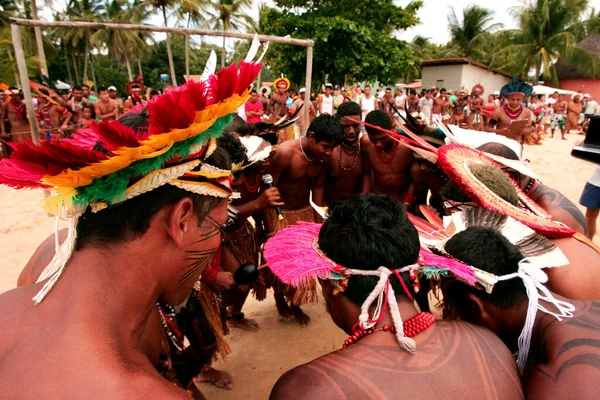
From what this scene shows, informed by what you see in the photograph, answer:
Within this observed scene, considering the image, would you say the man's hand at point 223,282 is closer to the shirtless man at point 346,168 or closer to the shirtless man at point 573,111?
the shirtless man at point 346,168

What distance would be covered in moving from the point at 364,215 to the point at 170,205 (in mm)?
751

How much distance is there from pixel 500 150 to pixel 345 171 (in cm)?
181

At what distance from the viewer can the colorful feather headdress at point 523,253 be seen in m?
1.53

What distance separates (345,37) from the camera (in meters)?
17.9

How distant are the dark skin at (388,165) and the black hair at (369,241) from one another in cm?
266

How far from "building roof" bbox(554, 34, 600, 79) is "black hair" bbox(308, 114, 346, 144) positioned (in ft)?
104

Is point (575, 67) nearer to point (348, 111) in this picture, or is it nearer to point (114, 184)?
point (348, 111)

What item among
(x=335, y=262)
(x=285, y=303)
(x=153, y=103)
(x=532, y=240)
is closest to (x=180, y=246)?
(x=153, y=103)

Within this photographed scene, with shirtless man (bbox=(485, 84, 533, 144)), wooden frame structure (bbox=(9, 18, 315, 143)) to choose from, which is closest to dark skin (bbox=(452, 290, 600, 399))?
wooden frame structure (bbox=(9, 18, 315, 143))

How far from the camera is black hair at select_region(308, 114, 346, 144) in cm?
353

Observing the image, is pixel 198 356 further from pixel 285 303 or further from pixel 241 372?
pixel 285 303

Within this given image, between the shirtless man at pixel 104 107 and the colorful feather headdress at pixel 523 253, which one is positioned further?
the shirtless man at pixel 104 107

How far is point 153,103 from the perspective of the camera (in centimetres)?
104

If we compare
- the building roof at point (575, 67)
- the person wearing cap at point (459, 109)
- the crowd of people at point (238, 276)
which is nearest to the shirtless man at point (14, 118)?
the crowd of people at point (238, 276)
